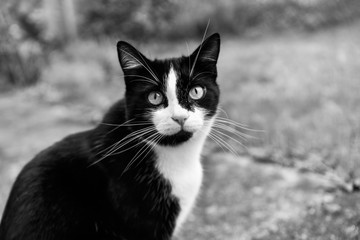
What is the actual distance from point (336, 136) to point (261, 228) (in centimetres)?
125

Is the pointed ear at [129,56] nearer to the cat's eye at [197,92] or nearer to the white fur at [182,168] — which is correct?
the cat's eye at [197,92]

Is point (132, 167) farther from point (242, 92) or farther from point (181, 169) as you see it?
point (242, 92)

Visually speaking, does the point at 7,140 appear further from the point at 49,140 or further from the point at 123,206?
the point at 123,206

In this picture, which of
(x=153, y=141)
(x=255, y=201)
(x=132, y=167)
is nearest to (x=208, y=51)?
(x=153, y=141)

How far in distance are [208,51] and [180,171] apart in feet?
2.25

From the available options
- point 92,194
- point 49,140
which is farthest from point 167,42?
point 92,194

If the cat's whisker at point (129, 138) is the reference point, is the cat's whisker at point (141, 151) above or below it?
below

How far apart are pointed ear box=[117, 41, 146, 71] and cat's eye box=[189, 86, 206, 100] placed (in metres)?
0.31

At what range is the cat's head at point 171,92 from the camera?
2.03 m

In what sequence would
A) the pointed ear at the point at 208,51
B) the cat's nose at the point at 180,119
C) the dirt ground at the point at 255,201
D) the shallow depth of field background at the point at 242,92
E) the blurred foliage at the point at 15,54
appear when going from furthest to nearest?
the blurred foliage at the point at 15,54
the shallow depth of field background at the point at 242,92
the dirt ground at the point at 255,201
the pointed ear at the point at 208,51
the cat's nose at the point at 180,119

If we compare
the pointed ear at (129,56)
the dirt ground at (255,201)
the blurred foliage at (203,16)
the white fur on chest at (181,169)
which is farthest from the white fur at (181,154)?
the blurred foliage at (203,16)

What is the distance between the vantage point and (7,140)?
4.28m

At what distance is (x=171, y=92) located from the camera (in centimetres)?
206

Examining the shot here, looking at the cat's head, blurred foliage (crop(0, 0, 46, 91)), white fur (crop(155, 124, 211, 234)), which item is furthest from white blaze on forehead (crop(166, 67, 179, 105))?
blurred foliage (crop(0, 0, 46, 91))
